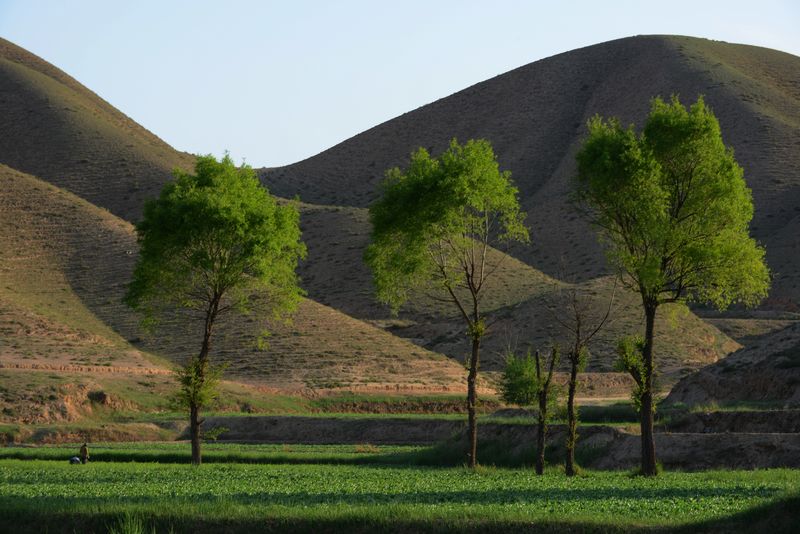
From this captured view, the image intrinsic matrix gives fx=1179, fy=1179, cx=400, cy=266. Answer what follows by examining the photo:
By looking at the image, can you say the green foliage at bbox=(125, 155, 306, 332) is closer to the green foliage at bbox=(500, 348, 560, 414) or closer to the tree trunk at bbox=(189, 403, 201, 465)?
the tree trunk at bbox=(189, 403, 201, 465)

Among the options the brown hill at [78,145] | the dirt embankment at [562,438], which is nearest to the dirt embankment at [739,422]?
the dirt embankment at [562,438]

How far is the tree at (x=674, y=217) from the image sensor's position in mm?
34281

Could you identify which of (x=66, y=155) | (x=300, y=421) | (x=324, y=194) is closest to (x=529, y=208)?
(x=324, y=194)

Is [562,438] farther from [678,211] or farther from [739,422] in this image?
[678,211]

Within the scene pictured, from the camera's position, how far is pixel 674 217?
35406mm

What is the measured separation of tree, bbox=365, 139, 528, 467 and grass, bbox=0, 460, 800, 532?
913 centimetres

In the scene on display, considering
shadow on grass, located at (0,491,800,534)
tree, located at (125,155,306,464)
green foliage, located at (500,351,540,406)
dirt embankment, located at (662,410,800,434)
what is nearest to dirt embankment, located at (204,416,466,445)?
green foliage, located at (500,351,540,406)

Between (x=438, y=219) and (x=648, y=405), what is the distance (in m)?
10.4

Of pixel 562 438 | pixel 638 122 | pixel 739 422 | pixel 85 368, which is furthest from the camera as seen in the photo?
pixel 638 122

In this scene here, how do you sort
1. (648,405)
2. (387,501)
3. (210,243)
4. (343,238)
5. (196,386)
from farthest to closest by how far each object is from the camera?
(343,238)
(210,243)
(196,386)
(648,405)
(387,501)

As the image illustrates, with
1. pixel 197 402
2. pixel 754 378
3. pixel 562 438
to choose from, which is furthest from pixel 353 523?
pixel 754 378

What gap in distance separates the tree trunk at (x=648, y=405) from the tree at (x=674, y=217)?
3cm

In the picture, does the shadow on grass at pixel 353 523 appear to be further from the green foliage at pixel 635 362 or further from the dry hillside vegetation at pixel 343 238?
the dry hillside vegetation at pixel 343 238

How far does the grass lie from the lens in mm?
21766
